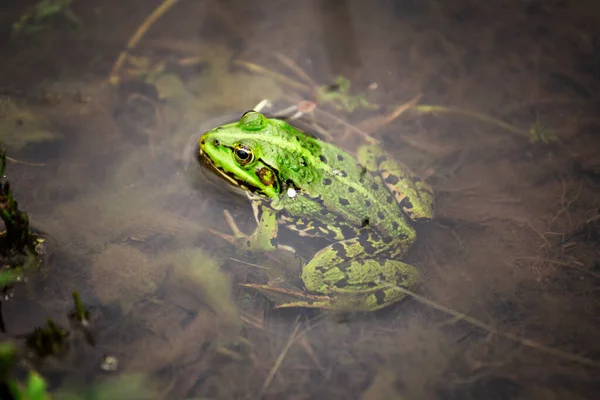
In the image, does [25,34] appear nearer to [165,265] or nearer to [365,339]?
[165,265]

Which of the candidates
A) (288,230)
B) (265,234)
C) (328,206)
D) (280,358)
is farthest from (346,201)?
(280,358)

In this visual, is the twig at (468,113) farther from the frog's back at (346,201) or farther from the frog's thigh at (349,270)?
the frog's thigh at (349,270)

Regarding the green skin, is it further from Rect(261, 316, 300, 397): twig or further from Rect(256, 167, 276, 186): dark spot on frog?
Rect(261, 316, 300, 397): twig

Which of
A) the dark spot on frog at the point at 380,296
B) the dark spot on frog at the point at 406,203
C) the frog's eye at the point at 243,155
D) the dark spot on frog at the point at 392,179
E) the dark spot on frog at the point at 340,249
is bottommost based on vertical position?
the dark spot on frog at the point at 380,296

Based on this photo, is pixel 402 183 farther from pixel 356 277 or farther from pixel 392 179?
pixel 356 277

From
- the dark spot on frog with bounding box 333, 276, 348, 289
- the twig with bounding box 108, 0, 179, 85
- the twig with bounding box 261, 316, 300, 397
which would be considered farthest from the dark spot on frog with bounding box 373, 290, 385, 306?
the twig with bounding box 108, 0, 179, 85

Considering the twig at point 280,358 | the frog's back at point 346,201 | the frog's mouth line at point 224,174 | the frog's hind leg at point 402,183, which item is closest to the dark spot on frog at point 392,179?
the frog's hind leg at point 402,183

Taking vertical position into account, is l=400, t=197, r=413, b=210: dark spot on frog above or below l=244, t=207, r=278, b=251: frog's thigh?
above

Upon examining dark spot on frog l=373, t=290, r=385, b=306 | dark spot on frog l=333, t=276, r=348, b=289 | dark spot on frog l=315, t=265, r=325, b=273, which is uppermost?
dark spot on frog l=315, t=265, r=325, b=273
